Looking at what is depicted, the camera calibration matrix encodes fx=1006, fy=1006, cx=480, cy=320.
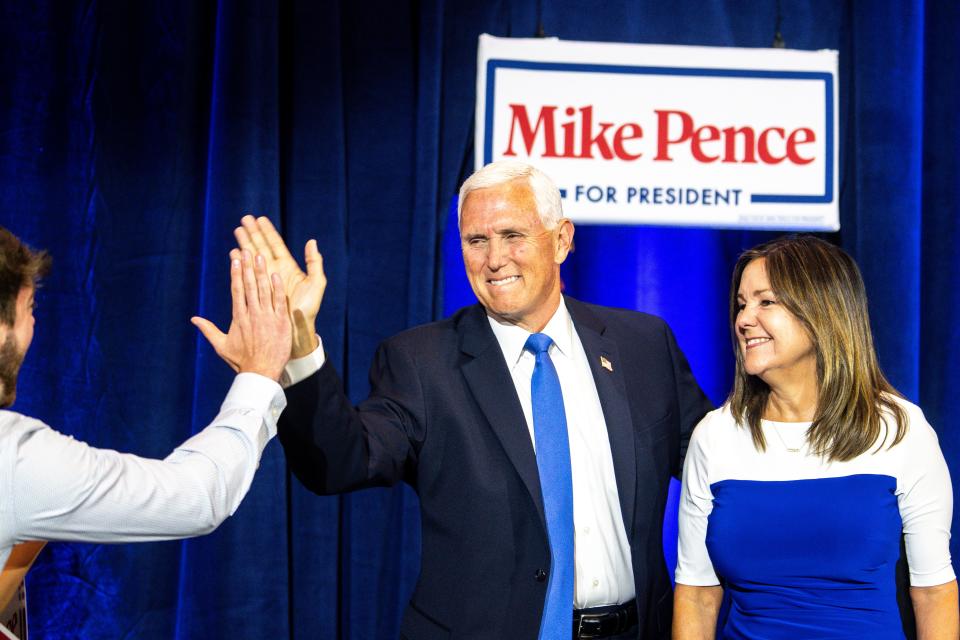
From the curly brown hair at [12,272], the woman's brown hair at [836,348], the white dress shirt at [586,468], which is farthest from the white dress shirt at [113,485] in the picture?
the woman's brown hair at [836,348]

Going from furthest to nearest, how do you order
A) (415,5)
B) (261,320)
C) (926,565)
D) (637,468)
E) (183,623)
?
(415,5), (183,623), (637,468), (926,565), (261,320)

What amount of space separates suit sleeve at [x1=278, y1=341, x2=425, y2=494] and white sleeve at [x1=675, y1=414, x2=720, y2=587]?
54 centimetres

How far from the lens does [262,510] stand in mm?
2865

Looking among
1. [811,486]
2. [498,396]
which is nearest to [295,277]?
[498,396]

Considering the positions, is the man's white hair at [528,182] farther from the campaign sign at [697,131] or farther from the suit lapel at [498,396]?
the campaign sign at [697,131]

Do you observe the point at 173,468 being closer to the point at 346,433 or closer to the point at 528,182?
the point at 346,433

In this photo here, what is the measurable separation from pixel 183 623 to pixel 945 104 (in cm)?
277

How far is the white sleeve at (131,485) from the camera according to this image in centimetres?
133

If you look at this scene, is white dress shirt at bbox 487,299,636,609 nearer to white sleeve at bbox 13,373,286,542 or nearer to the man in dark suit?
the man in dark suit

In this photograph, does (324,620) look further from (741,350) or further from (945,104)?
(945,104)

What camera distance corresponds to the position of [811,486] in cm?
187

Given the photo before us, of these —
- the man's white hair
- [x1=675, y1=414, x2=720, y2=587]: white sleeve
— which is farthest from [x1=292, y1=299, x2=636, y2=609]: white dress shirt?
the man's white hair

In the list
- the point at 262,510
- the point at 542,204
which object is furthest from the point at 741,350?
the point at 262,510

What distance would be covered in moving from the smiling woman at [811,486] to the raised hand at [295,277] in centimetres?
84
